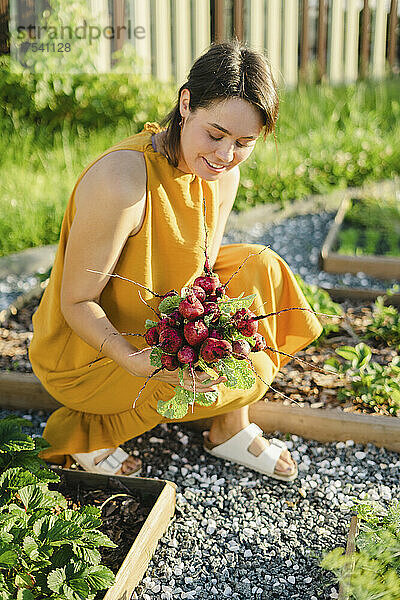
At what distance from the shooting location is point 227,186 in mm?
2406

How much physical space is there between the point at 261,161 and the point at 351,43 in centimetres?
561

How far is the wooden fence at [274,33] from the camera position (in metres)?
7.99

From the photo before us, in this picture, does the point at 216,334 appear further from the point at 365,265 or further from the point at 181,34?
the point at 181,34

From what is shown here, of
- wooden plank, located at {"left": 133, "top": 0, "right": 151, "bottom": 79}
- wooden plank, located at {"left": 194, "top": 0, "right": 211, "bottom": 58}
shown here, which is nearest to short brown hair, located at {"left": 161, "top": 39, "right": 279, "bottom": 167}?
wooden plank, located at {"left": 133, "top": 0, "right": 151, "bottom": 79}

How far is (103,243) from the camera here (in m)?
1.97

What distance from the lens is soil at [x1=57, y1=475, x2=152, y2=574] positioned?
194cm

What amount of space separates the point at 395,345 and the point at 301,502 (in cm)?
102

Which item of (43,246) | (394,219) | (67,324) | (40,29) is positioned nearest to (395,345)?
(67,324)

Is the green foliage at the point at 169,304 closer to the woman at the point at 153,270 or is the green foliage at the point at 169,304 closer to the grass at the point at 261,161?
the woman at the point at 153,270

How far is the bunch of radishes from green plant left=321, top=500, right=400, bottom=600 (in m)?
0.55

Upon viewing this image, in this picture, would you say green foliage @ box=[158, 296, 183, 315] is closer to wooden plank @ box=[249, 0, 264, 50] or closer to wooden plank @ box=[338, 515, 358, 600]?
wooden plank @ box=[338, 515, 358, 600]

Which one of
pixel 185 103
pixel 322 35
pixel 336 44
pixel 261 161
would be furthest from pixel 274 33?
pixel 185 103

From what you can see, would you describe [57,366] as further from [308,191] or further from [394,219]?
[308,191]

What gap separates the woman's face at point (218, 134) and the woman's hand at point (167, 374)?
560mm
